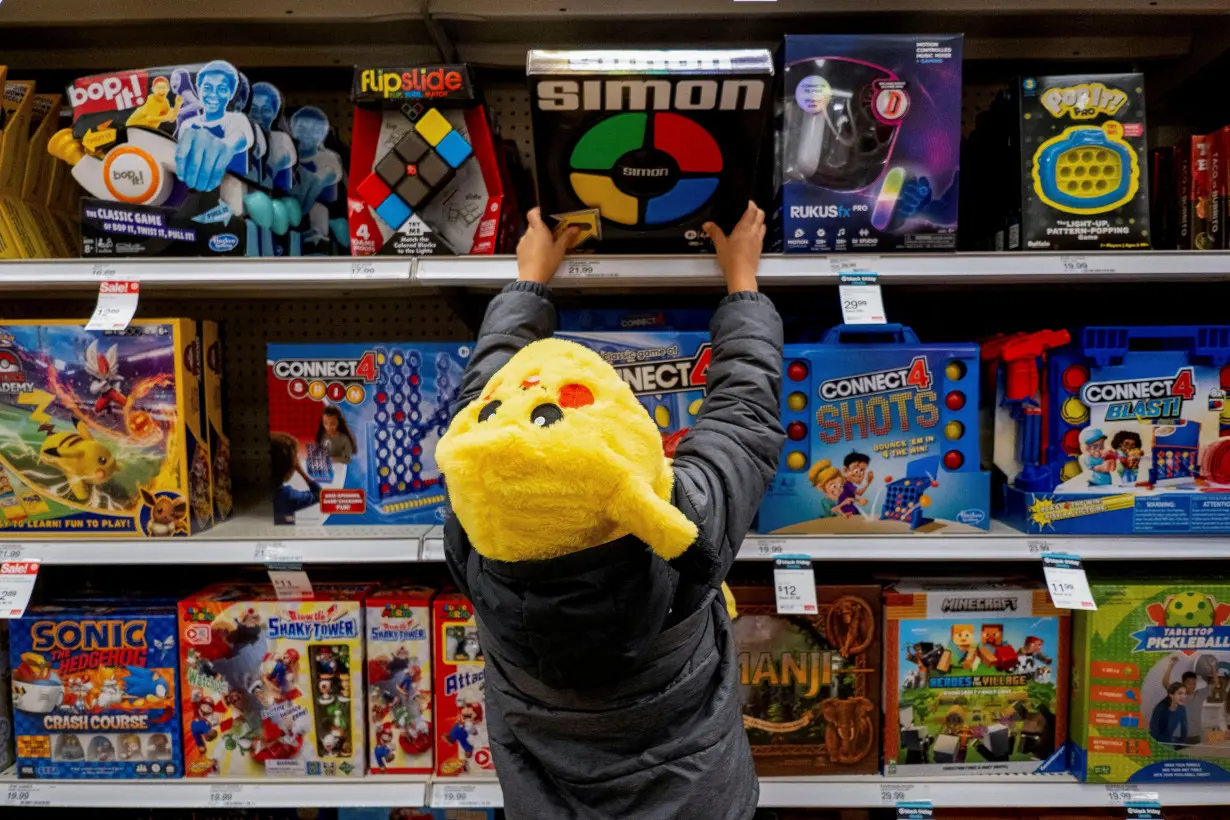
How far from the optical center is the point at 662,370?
1447 millimetres

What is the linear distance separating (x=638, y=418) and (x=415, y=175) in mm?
874

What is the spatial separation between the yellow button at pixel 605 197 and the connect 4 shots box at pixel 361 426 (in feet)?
1.23

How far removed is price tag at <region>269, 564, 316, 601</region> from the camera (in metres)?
1.46

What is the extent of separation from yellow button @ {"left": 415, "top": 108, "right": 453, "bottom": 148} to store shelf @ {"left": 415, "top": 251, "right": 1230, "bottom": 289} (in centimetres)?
24

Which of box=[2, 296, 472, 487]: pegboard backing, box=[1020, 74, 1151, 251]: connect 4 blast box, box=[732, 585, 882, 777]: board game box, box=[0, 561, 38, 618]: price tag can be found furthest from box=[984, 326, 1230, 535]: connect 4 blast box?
box=[0, 561, 38, 618]: price tag

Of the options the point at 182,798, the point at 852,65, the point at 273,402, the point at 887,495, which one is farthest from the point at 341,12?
the point at 182,798

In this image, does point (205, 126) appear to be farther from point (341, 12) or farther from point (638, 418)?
point (638, 418)

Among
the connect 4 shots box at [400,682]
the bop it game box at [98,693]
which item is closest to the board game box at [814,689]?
the connect 4 shots box at [400,682]

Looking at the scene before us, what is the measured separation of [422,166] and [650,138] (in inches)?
17.4

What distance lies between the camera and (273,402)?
1508 millimetres

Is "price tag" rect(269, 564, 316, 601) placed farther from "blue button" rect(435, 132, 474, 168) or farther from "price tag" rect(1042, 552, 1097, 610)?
"price tag" rect(1042, 552, 1097, 610)

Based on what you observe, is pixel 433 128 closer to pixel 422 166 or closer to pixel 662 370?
pixel 422 166

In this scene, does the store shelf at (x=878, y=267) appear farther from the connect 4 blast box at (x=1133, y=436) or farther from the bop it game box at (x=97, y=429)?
the bop it game box at (x=97, y=429)

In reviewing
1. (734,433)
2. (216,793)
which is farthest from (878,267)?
(216,793)
